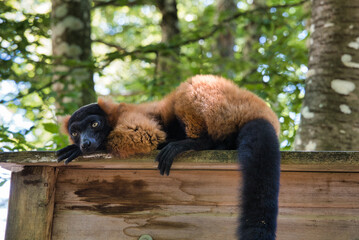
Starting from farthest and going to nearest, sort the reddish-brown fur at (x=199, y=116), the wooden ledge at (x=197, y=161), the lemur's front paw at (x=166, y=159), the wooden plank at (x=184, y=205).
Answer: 1. the reddish-brown fur at (x=199, y=116)
2. the wooden plank at (x=184, y=205)
3. the lemur's front paw at (x=166, y=159)
4. the wooden ledge at (x=197, y=161)

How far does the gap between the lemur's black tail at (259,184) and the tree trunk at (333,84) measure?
5.36 ft

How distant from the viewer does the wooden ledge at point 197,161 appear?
2.11 metres

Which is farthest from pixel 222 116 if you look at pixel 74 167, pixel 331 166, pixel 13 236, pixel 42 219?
pixel 13 236

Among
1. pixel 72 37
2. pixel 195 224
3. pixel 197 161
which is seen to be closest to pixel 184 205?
pixel 195 224

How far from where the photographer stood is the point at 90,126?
2.95 m

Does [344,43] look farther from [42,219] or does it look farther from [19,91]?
[19,91]

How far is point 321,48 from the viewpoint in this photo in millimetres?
3867

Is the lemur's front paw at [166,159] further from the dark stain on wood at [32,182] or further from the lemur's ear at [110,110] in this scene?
the lemur's ear at [110,110]

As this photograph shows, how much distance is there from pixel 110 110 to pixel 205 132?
0.98m

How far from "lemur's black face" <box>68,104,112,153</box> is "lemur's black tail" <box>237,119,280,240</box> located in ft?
3.74

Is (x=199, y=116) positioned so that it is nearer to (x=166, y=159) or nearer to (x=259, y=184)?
(x=166, y=159)

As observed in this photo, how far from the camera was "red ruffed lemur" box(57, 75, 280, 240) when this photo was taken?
1.92 metres

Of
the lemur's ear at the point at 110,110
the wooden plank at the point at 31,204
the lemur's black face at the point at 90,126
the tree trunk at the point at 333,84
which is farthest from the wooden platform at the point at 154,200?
the tree trunk at the point at 333,84

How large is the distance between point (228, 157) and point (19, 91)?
3325 millimetres
